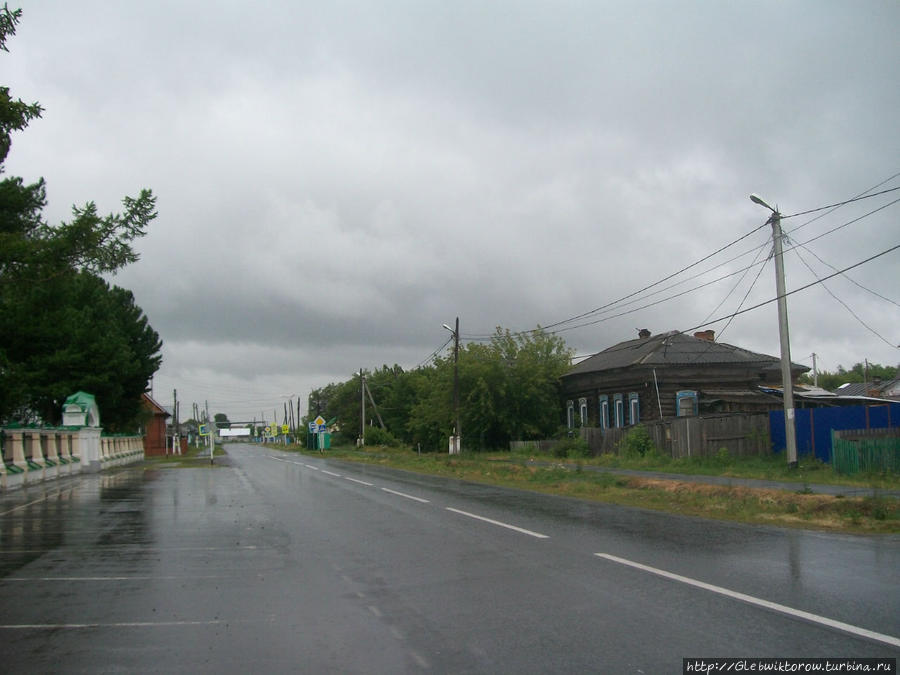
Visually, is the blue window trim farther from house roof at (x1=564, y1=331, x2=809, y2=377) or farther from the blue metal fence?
the blue metal fence

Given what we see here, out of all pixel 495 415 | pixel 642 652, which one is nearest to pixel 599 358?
pixel 495 415

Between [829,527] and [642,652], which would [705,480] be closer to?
[829,527]

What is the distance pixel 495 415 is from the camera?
4841 cm

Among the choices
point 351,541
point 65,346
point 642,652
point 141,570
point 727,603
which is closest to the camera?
point 642,652

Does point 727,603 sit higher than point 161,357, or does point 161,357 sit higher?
point 161,357

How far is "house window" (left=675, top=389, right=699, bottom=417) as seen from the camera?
134 feet

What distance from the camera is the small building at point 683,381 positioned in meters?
39.9

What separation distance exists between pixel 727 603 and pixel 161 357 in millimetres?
57807

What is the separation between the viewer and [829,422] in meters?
25.4

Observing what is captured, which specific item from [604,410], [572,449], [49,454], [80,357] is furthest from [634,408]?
[80,357]

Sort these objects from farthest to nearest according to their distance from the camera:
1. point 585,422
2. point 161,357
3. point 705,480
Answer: point 161,357 → point 585,422 → point 705,480

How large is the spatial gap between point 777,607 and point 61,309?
2503 cm

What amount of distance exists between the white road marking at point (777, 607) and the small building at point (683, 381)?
31048 millimetres

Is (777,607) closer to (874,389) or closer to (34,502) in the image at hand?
(34,502)
